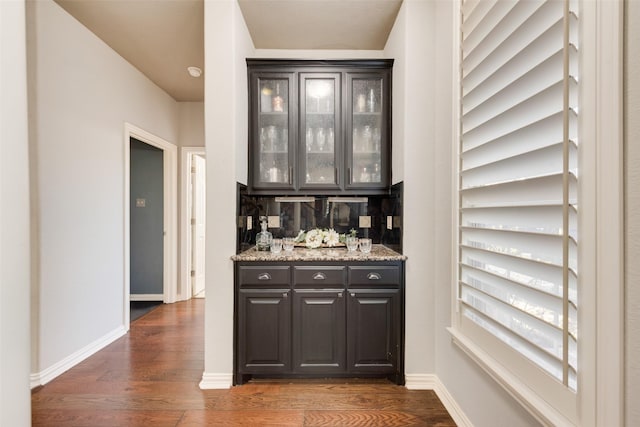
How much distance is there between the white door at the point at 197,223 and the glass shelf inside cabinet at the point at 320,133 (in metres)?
2.33

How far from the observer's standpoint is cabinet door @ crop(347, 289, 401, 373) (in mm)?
2156

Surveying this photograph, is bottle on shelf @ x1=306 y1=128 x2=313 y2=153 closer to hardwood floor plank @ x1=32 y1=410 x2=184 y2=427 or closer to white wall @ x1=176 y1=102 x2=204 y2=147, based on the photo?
hardwood floor plank @ x1=32 y1=410 x2=184 y2=427

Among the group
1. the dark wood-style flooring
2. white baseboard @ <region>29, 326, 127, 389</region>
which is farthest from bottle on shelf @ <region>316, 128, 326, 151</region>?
white baseboard @ <region>29, 326, 127, 389</region>

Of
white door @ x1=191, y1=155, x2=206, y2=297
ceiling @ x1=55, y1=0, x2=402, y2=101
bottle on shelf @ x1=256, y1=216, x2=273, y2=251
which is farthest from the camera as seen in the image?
white door @ x1=191, y1=155, x2=206, y2=297

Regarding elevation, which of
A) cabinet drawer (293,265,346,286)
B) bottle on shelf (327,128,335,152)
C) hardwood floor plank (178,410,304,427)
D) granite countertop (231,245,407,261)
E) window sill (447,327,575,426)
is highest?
bottle on shelf (327,128,335,152)

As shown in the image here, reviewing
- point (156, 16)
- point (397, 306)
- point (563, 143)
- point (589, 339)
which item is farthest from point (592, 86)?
point (156, 16)

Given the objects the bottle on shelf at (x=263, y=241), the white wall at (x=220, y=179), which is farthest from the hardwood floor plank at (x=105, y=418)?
the bottle on shelf at (x=263, y=241)

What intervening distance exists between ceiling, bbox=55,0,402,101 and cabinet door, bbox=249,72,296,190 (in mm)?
413

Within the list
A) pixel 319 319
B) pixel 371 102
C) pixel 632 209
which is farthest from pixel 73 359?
pixel 632 209

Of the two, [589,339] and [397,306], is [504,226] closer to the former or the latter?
[589,339]

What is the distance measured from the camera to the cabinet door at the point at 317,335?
2160 millimetres

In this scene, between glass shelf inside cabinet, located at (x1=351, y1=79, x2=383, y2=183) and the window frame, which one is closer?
the window frame

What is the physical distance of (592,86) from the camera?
2.94 feet

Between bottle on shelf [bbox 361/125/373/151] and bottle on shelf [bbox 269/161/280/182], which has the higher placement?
bottle on shelf [bbox 361/125/373/151]
